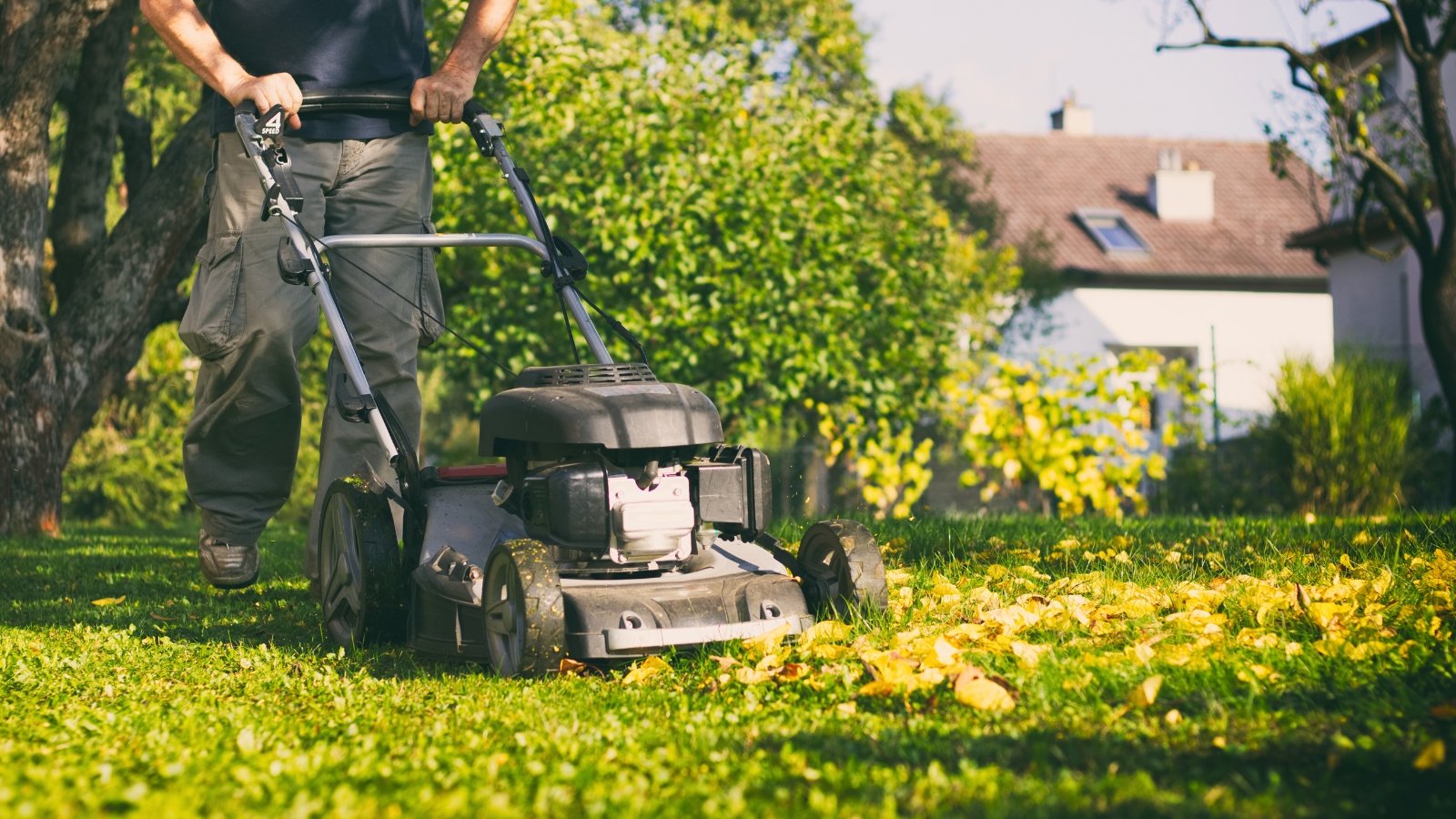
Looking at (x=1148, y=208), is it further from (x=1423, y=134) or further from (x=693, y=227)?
(x=693, y=227)

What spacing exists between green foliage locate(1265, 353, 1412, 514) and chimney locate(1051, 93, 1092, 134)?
20215 millimetres

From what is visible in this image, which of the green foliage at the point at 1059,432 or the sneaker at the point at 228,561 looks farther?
the green foliage at the point at 1059,432

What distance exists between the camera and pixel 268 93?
12.8 feet

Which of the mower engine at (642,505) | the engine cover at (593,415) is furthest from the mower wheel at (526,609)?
the engine cover at (593,415)

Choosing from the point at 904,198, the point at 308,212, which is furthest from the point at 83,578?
the point at 904,198

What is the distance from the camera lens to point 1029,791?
6.69 feet

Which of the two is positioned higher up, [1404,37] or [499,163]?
[1404,37]

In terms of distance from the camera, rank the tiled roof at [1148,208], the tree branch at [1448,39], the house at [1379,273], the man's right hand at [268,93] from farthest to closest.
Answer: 1. the tiled roof at [1148,208]
2. the house at [1379,273]
3. the tree branch at [1448,39]
4. the man's right hand at [268,93]

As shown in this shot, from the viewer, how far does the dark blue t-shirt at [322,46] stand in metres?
4.14

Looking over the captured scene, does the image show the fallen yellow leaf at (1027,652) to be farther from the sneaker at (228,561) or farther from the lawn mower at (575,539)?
the sneaker at (228,561)

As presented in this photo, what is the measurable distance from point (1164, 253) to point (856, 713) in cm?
2480

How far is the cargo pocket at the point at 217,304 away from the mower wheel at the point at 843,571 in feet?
5.36

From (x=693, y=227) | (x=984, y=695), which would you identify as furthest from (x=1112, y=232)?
(x=984, y=695)

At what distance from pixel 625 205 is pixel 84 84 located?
3.69 m
